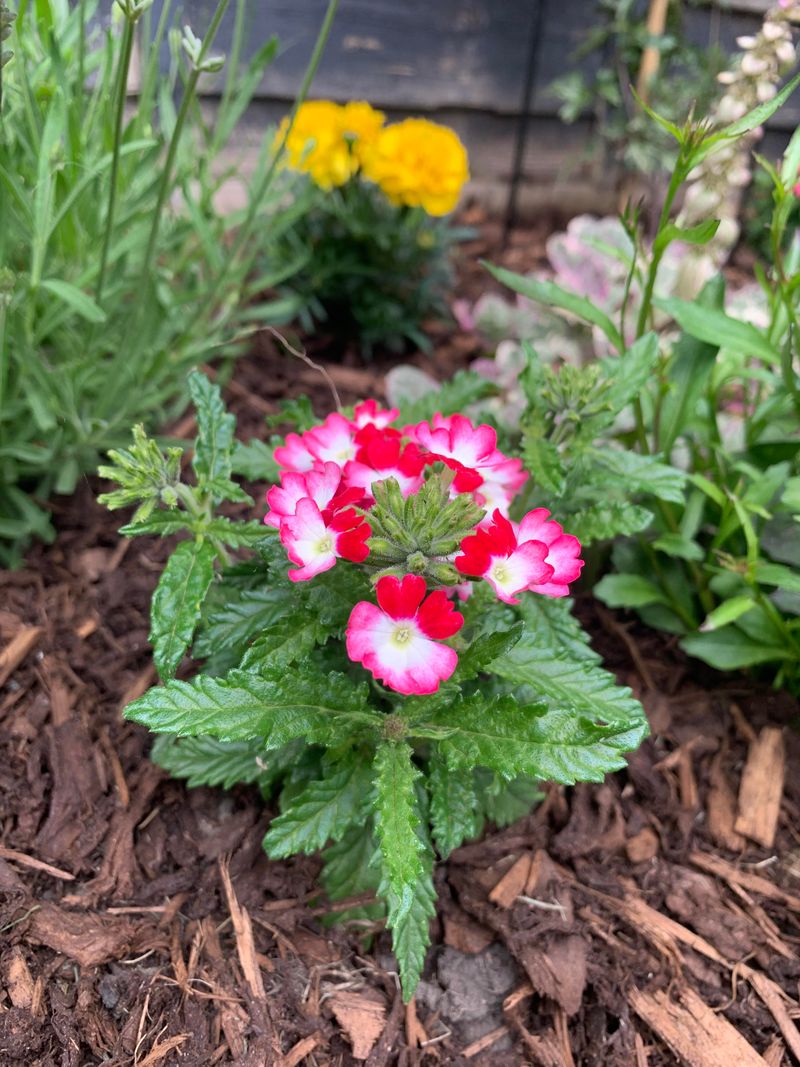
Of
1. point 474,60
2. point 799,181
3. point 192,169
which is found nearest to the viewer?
point 799,181

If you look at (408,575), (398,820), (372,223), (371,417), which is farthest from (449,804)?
(372,223)

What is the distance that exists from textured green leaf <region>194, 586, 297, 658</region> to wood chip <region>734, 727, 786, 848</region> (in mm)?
933

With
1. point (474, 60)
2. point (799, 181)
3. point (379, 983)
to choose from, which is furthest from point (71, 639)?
point (474, 60)

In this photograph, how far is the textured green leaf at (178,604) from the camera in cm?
109

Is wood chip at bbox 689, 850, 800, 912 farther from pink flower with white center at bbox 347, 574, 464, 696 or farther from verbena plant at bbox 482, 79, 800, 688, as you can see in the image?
pink flower with white center at bbox 347, 574, 464, 696

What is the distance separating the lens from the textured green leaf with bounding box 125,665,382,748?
1.02 metres

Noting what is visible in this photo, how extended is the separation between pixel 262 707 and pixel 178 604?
178mm

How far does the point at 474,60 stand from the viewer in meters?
2.88

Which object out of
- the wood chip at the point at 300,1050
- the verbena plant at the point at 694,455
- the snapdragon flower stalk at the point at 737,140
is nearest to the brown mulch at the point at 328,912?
the wood chip at the point at 300,1050

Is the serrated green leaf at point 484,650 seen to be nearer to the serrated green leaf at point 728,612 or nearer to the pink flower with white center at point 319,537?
the pink flower with white center at point 319,537

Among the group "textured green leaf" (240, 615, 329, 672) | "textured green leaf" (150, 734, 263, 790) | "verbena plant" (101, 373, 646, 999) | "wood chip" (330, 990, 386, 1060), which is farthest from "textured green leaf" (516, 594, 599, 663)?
"wood chip" (330, 990, 386, 1060)

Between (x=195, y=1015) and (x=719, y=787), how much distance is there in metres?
0.99

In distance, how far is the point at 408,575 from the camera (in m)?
1.01

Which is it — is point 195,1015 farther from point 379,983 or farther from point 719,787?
point 719,787
